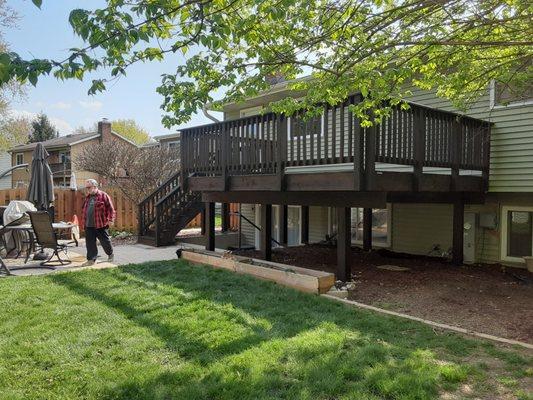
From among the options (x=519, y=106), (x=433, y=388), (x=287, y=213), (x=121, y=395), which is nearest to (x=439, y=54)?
(x=519, y=106)

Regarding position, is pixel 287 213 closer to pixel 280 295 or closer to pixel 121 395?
pixel 280 295

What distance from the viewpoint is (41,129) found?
50.2 m

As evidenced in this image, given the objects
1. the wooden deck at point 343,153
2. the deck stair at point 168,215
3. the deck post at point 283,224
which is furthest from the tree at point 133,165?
the wooden deck at point 343,153

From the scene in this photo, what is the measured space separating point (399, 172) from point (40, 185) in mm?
7619

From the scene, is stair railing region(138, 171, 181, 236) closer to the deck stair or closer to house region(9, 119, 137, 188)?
the deck stair

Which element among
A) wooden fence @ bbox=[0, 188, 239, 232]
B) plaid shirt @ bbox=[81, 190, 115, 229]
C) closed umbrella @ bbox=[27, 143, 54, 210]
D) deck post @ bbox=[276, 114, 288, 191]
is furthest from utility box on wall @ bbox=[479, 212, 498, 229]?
wooden fence @ bbox=[0, 188, 239, 232]

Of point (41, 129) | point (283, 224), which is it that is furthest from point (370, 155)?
point (41, 129)

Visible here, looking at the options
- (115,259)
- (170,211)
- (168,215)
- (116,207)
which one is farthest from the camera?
(116,207)

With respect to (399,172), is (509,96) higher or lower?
higher

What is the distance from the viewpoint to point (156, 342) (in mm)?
4297

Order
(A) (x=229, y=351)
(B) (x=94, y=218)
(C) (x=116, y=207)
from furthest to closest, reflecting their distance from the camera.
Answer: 1. (C) (x=116, y=207)
2. (B) (x=94, y=218)
3. (A) (x=229, y=351)

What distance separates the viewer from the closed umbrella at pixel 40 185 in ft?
31.7

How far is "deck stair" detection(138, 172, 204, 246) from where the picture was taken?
11891mm

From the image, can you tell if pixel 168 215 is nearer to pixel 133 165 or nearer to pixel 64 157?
pixel 133 165
